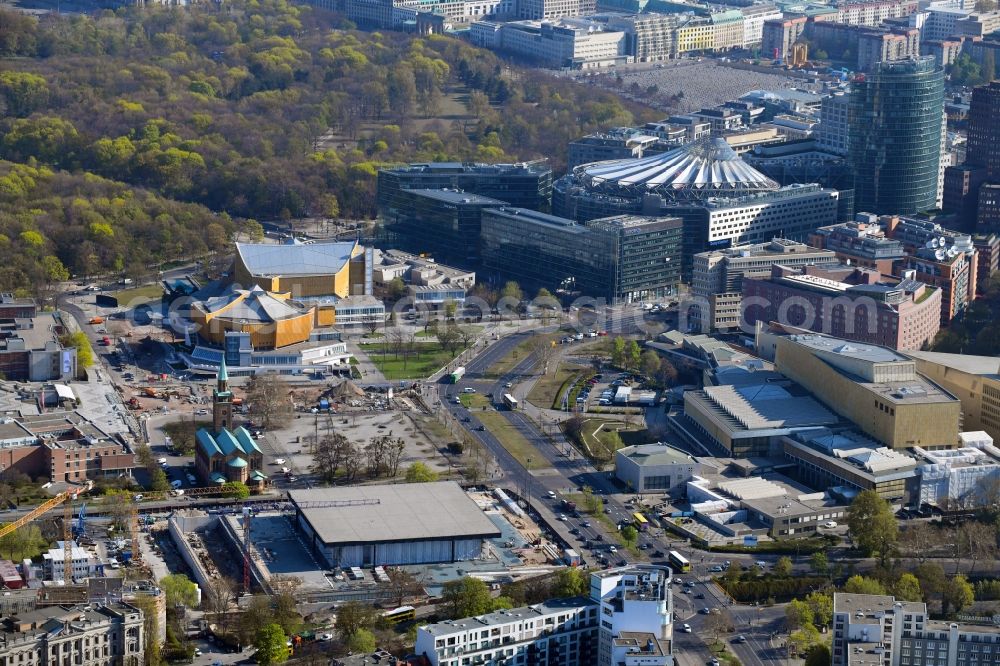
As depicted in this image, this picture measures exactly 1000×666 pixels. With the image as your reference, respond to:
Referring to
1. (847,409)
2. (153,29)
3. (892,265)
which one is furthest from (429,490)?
(153,29)

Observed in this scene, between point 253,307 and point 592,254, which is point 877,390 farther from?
point 253,307

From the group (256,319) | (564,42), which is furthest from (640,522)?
(564,42)

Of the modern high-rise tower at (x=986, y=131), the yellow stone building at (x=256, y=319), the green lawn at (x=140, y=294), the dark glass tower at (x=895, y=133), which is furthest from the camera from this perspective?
the modern high-rise tower at (x=986, y=131)

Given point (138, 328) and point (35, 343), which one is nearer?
point (35, 343)

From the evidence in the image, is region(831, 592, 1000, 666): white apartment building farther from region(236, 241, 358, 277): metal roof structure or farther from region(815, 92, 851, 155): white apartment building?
region(815, 92, 851, 155): white apartment building

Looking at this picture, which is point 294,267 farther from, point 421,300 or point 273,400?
point 273,400

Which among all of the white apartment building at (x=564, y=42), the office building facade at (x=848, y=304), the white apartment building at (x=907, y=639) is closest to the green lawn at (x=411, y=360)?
the office building facade at (x=848, y=304)

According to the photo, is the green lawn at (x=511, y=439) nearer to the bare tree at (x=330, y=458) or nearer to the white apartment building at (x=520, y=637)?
the bare tree at (x=330, y=458)
